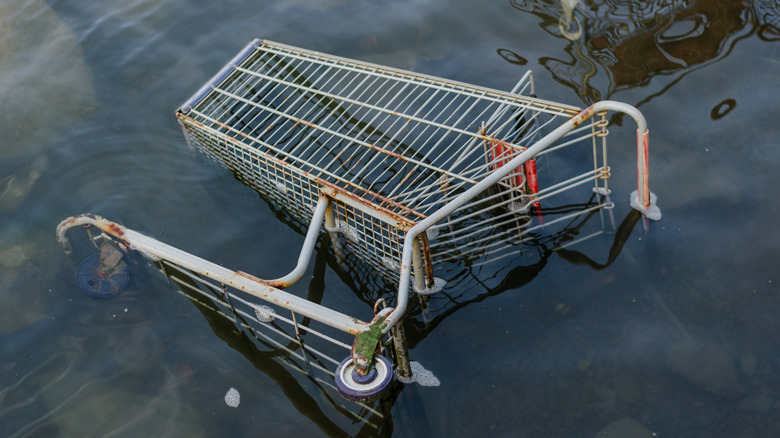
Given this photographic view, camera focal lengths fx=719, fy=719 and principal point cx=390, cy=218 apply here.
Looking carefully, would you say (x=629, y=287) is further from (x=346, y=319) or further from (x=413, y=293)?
(x=346, y=319)

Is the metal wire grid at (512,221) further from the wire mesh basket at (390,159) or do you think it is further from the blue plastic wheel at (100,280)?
the blue plastic wheel at (100,280)

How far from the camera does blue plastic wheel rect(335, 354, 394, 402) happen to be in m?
3.73

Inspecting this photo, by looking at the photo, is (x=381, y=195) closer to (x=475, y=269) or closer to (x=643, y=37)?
(x=475, y=269)

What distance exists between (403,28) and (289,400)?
427 centimetres

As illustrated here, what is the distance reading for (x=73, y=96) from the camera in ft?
24.0

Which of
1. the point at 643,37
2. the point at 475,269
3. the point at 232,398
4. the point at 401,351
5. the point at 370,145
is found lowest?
the point at 232,398

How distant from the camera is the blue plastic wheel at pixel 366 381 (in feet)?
12.2

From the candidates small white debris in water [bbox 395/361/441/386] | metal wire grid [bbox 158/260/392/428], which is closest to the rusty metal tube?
metal wire grid [bbox 158/260/392/428]

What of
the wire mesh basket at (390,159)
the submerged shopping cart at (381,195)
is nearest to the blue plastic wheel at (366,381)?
the submerged shopping cart at (381,195)

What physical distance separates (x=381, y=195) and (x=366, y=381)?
5.98 ft

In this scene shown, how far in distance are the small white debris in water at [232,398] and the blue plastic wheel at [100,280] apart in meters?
1.35

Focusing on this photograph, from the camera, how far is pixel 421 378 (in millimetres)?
4707

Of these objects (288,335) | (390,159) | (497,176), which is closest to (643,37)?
(390,159)

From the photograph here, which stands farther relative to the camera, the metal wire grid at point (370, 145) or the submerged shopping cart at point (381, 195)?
the metal wire grid at point (370, 145)
